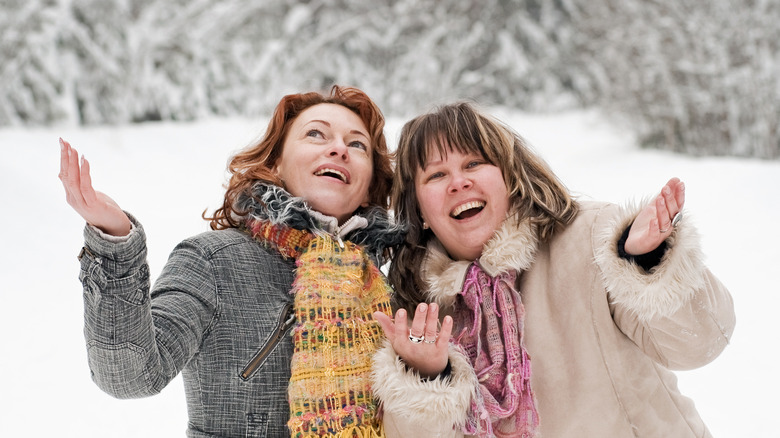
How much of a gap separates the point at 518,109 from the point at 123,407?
11471 millimetres

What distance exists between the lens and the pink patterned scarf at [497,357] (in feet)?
5.48

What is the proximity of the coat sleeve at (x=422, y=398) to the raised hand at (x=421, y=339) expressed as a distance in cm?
3

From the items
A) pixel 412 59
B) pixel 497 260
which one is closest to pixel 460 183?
pixel 497 260

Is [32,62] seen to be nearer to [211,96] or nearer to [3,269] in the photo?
[211,96]

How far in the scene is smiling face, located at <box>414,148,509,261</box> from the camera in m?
1.90

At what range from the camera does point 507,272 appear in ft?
5.95

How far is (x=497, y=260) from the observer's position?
180 centimetres

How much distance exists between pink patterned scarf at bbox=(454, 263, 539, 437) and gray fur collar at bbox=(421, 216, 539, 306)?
3cm

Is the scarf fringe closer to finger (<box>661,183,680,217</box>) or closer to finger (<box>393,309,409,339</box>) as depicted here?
finger (<box>393,309,409,339</box>)

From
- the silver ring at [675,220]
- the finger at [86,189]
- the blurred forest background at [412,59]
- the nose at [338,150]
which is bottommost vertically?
the silver ring at [675,220]

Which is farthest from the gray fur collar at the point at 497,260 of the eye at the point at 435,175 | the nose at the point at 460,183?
the eye at the point at 435,175

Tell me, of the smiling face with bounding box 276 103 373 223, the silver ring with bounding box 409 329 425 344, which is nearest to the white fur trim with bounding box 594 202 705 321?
the silver ring with bounding box 409 329 425 344

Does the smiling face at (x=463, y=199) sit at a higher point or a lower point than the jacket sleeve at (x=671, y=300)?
higher

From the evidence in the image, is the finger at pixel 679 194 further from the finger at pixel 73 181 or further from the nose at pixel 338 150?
the finger at pixel 73 181
